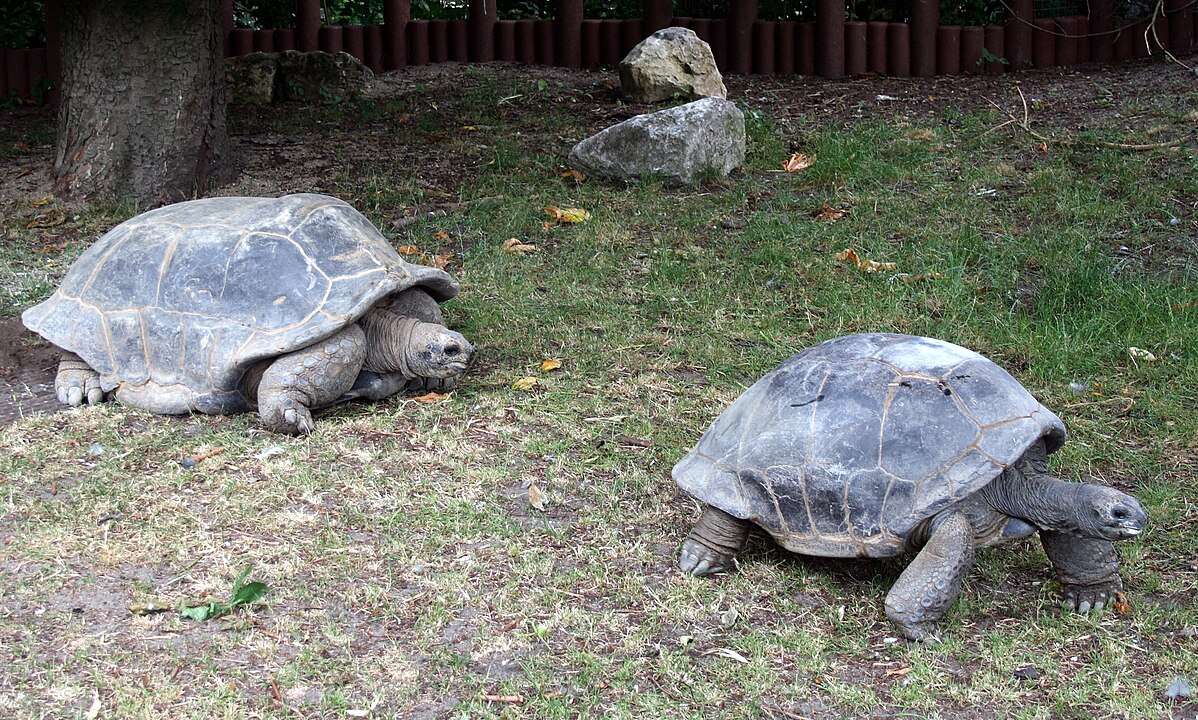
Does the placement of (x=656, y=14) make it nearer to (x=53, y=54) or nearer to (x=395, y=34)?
(x=395, y=34)

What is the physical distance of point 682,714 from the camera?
2871mm

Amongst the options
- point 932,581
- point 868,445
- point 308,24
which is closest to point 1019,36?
point 308,24

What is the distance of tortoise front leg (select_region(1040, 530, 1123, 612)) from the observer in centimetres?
332

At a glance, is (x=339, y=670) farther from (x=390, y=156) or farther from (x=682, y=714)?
(x=390, y=156)

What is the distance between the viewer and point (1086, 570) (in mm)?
3330

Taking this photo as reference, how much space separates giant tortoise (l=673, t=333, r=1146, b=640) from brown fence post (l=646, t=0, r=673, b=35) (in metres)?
7.08

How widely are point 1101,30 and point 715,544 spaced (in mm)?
7994

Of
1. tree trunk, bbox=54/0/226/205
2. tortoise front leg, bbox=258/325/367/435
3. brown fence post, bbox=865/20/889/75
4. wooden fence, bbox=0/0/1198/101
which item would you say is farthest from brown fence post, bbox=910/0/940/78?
tortoise front leg, bbox=258/325/367/435

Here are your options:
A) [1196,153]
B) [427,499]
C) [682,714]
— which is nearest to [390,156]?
[427,499]

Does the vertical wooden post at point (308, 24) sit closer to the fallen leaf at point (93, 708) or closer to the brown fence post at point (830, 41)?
the brown fence post at point (830, 41)

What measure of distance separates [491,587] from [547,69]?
297 inches

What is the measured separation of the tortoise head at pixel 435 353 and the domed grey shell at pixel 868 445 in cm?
157

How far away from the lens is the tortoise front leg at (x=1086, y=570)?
10.9ft

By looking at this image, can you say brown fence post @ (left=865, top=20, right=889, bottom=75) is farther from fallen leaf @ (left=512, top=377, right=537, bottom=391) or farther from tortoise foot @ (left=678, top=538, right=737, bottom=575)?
tortoise foot @ (left=678, top=538, right=737, bottom=575)
